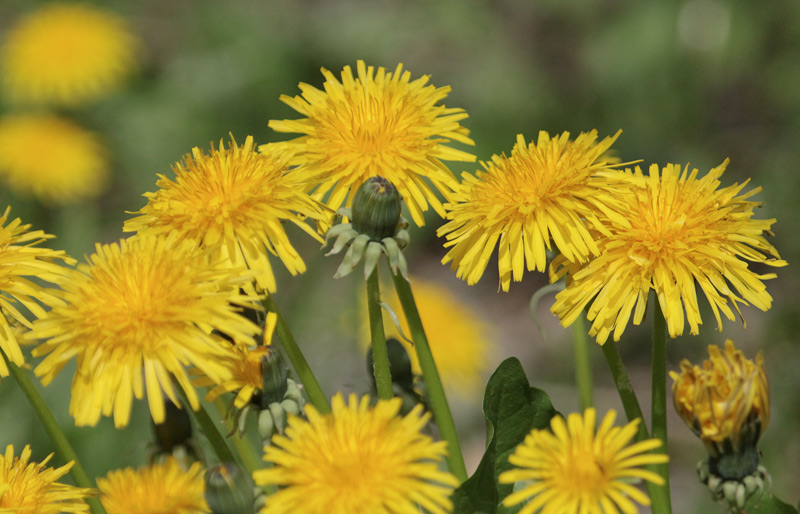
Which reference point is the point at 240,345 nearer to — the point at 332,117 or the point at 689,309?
the point at 332,117

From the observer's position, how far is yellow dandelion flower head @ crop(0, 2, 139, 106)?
21.7ft

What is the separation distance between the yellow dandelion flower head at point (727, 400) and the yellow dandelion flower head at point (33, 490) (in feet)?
3.45

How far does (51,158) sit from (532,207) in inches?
225

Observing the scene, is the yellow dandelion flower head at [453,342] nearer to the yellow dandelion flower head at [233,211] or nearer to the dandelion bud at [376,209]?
the yellow dandelion flower head at [233,211]

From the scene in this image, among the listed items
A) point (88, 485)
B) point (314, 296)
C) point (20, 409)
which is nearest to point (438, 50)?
point (314, 296)

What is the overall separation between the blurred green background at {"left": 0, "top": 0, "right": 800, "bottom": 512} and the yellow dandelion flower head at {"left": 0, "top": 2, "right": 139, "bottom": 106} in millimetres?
281

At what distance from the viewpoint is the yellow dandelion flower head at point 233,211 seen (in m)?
1.63

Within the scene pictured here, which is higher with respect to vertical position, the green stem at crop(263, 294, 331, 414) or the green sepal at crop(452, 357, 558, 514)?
the green stem at crop(263, 294, 331, 414)

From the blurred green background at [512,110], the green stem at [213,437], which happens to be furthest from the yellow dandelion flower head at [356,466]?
the blurred green background at [512,110]

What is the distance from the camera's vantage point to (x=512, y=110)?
19.9ft

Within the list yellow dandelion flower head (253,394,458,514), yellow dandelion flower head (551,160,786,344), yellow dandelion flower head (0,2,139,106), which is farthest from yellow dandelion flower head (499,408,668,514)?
yellow dandelion flower head (0,2,139,106)

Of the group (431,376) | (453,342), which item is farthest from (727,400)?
(453,342)

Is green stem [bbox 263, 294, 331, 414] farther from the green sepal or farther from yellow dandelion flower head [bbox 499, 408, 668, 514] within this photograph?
yellow dandelion flower head [bbox 499, 408, 668, 514]

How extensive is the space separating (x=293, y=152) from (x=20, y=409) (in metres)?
3.72
